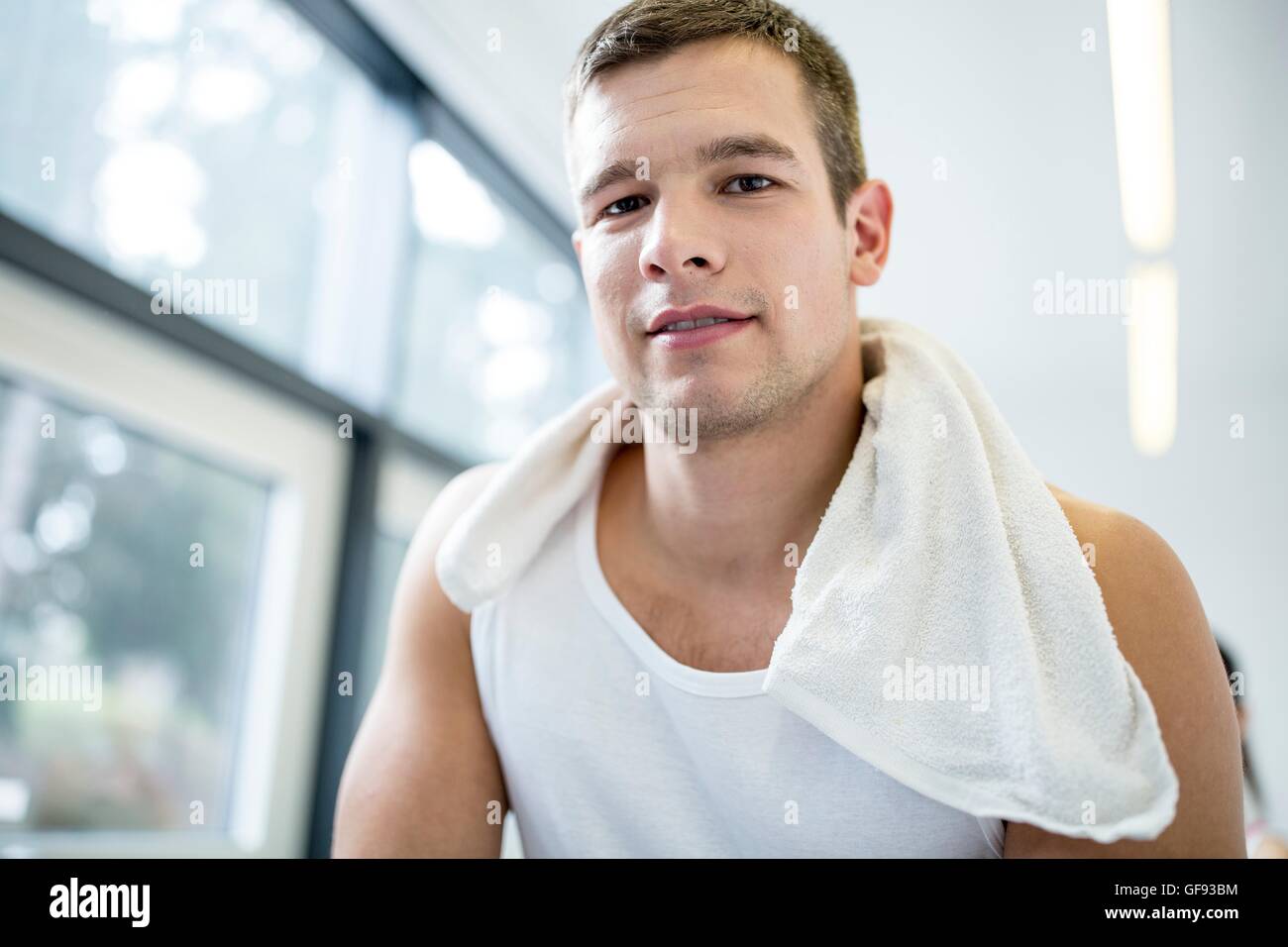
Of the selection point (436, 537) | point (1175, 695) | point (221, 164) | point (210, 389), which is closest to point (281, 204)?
point (221, 164)

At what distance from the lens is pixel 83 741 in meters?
1.23

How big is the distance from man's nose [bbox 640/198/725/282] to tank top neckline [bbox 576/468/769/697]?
0.25 metres

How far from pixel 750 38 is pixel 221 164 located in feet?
3.20

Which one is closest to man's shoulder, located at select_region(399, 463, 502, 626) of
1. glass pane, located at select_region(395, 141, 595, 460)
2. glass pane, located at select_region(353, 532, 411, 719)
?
glass pane, located at select_region(353, 532, 411, 719)

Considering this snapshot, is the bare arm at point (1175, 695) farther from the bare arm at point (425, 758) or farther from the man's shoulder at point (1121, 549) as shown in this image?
the bare arm at point (425, 758)

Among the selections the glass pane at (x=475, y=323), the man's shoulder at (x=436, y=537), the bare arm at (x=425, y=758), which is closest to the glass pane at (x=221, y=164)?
the glass pane at (x=475, y=323)

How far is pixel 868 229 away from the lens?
0.97 metres

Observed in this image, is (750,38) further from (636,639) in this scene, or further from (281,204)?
(281,204)

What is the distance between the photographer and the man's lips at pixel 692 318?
775mm

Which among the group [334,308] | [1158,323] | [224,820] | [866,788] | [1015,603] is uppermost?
[1158,323]

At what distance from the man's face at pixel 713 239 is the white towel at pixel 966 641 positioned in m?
0.11
